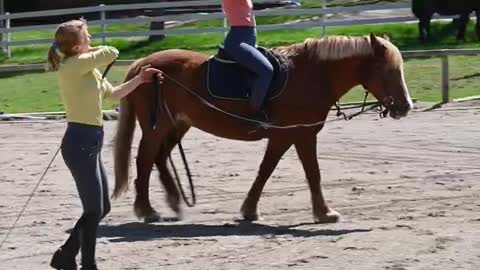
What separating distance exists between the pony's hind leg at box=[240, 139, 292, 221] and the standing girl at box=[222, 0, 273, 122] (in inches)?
16.0

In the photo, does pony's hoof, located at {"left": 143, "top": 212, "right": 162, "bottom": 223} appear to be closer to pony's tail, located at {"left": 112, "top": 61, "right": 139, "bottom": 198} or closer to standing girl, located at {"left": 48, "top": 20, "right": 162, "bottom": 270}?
pony's tail, located at {"left": 112, "top": 61, "right": 139, "bottom": 198}

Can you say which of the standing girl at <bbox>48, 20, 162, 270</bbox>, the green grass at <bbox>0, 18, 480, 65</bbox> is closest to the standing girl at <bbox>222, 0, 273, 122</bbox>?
the standing girl at <bbox>48, 20, 162, 270</bbox>

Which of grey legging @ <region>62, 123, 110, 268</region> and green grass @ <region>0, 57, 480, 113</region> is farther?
green grass @ <region>0, 57, 480, 113</region>

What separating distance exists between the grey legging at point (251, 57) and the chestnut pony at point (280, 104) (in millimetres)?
195

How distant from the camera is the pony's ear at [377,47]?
902 centimetres

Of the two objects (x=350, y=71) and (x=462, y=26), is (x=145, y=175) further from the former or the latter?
(x=462, y=26)

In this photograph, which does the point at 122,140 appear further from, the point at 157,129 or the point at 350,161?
the point at 350,161

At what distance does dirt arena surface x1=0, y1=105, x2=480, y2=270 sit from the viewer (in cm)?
757

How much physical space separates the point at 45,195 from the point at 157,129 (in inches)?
65.7

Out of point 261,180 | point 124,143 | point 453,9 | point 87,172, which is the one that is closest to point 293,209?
point 261,180

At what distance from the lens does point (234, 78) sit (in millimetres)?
9234

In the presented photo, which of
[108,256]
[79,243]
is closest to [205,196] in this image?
[108,256]

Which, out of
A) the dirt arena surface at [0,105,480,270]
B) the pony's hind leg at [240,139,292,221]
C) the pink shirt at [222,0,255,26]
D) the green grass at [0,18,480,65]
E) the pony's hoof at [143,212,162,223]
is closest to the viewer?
the dirt arena surface at [0,105,480,270]

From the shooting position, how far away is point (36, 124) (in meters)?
16.3
